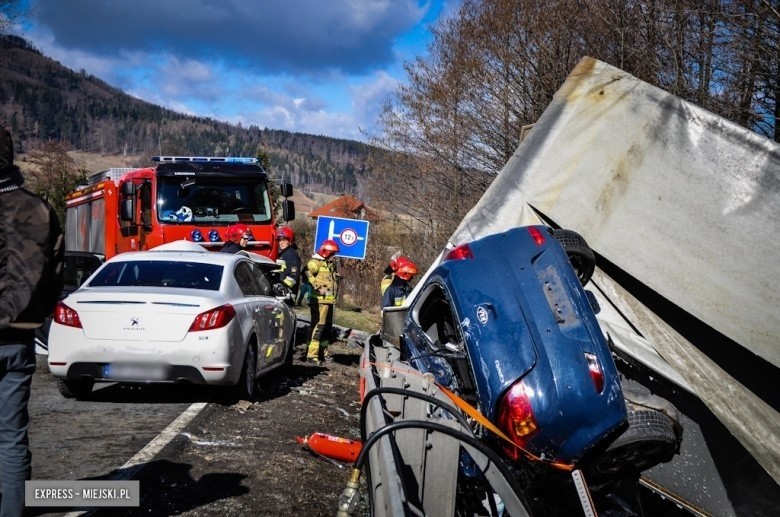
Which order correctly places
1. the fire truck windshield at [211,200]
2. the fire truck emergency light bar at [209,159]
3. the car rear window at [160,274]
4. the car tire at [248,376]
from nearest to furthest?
1. the car tire at [248,376]
2. the car rear window at [160,274]
3. the fire truck windshield at [211,200]
4. the fire truck emergency light bar at [209,159]

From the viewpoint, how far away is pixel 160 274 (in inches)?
333

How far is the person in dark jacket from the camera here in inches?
156

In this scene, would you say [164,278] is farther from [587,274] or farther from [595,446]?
[595,446]

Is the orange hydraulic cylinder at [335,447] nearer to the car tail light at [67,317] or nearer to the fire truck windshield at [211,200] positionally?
the car tail light at [67,317]

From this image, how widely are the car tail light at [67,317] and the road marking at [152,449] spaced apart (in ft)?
4.35

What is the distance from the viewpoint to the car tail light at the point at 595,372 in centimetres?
371

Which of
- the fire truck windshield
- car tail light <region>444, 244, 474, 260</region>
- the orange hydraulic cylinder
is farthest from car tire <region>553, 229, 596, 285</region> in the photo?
the fire truck windshield

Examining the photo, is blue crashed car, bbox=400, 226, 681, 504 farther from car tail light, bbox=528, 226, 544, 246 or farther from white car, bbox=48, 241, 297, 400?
white car, bbox=48, 241, 297, 400

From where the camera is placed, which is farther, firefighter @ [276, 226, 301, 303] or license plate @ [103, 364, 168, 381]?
firefighter @ [276, 226, 301, 303]

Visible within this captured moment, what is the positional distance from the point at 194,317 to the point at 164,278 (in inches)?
39.4

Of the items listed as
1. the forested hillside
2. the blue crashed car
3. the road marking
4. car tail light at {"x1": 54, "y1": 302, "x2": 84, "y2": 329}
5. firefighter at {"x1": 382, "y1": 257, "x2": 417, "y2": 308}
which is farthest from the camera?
the forested hillside

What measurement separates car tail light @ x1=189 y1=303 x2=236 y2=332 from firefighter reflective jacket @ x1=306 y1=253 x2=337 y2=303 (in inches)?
162

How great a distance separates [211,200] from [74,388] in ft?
20.4

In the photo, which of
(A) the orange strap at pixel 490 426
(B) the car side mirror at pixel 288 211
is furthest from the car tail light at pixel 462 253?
(B) the car side mirror at pixel 288 211
